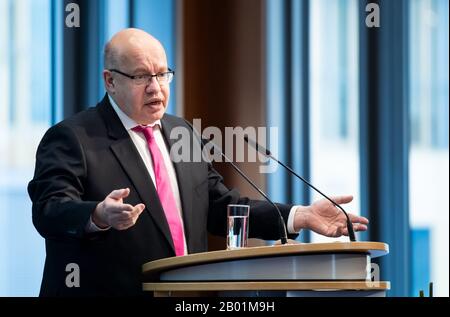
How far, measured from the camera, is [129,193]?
7.91 feet

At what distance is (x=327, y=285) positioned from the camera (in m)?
1.94

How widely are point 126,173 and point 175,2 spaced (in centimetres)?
202

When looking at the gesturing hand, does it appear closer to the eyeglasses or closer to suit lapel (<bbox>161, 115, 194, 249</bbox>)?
suit lapel (<bbox>161, 115, 194, 249</bbox>)

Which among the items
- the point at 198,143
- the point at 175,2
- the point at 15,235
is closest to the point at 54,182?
the point at 198,143

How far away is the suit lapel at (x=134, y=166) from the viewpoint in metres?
2.42

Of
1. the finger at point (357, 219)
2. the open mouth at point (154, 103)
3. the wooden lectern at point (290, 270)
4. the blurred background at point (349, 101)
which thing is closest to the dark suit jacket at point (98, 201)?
the open mouth at point (154, 103)

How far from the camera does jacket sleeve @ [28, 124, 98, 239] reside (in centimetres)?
221

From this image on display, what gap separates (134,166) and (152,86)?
0.28 meters

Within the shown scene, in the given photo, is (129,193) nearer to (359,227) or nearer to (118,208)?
(118,208)

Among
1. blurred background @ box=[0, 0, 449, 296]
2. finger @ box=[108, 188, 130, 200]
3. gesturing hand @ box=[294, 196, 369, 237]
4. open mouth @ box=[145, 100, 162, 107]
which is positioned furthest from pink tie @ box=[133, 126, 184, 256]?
blurred background @ box=[0, 0, 449, 296]

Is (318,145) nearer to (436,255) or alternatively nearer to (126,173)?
(436,255)

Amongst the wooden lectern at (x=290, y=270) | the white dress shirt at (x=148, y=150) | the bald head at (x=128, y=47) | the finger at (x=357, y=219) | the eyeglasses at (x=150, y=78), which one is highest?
the bald head at (x=128, y=47)

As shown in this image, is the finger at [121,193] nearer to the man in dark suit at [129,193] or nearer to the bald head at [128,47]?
the man in dark suit at [129,193]

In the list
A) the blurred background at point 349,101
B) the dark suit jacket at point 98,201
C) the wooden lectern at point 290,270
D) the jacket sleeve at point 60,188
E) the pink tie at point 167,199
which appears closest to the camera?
the wooden lectern at point 290,270
